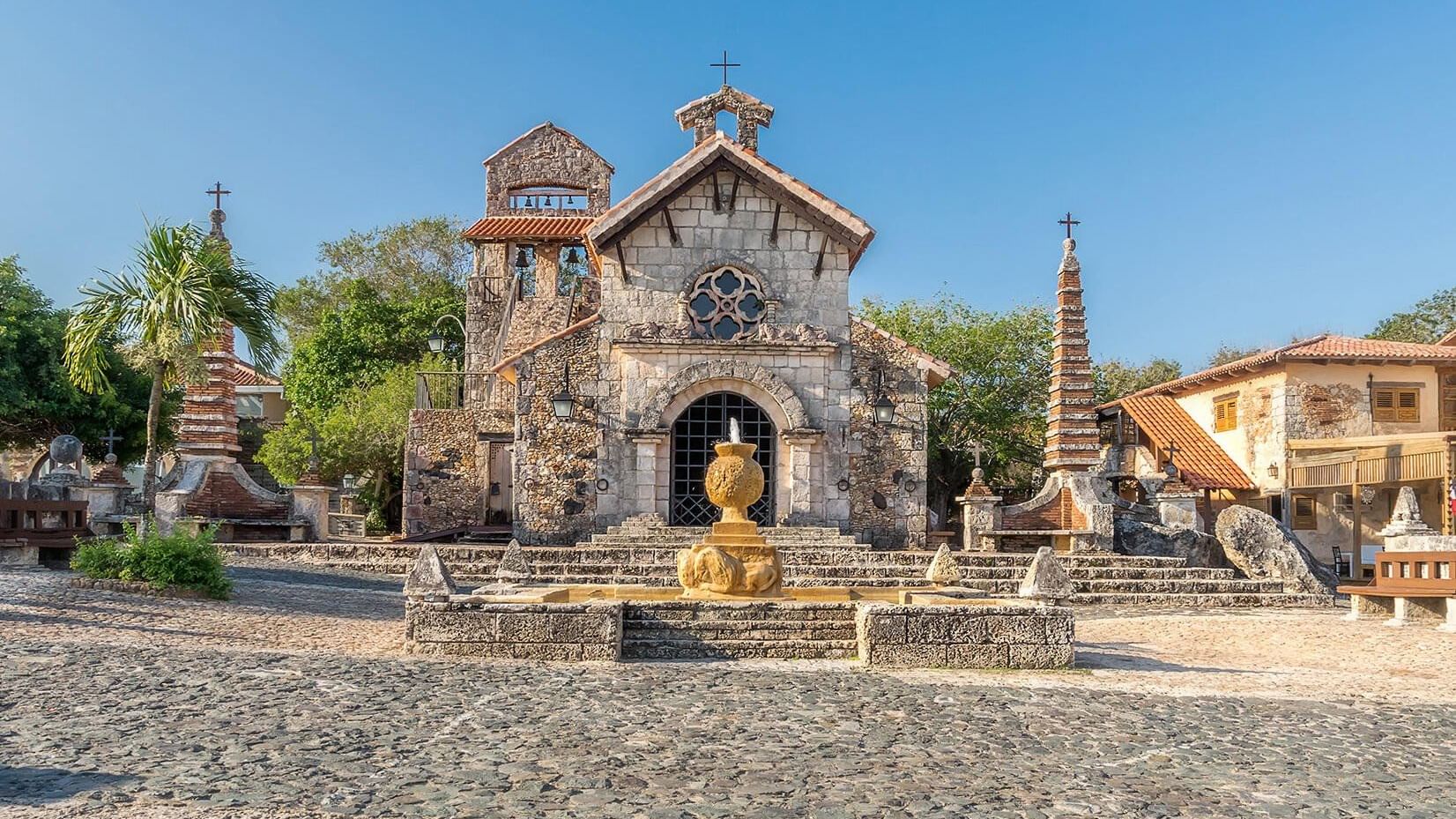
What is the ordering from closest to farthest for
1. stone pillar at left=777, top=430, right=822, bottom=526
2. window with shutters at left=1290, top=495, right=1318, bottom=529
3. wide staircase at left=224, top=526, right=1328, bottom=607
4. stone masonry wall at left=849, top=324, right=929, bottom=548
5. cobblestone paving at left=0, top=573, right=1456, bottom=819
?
cobblestone paving at left=0, top=573, right=1456, bottom=819 → wide staircase at left=224, top=526, right=1328, bottom=607 → stone pillar at left=777, top=430, right=822, bottom=526 → stone masonry wall at left=849, top=324, right=929, bottom=548 → window with shutters at left=1290, top=495, right=1318, bottom=529

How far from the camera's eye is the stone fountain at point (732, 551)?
38.2 feet

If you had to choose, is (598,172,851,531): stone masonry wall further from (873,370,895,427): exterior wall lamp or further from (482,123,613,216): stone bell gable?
(482,123,613,216): stone bell gable

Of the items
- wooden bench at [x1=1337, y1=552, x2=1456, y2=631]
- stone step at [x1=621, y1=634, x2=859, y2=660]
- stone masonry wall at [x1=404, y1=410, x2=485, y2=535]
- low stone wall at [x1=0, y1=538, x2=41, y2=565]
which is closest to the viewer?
stone step at [x1=621, y1=634, x2=859, y2=660]

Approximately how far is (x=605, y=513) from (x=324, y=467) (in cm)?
1640

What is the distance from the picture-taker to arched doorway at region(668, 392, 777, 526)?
19.2 meters

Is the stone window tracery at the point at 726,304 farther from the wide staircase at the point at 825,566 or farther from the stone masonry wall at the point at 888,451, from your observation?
the wide staircase at the point at 825,566

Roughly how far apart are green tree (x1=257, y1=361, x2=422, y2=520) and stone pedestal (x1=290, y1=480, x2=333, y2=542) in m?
11.7

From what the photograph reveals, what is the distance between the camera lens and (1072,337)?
22.3 meters

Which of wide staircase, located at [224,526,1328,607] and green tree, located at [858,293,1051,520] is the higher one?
green tree, located at [858,293,1051,520]

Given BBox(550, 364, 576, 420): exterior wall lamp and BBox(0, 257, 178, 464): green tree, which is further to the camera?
BBox(0, 257, 178, 464): green tree

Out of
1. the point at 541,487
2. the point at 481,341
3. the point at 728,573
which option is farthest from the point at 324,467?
the point at 728,573

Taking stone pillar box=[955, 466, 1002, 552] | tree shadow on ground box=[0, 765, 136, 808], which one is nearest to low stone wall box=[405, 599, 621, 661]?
tree shadow on ground box=[0, 765, 136, 808]

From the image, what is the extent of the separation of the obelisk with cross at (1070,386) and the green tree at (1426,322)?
Answer: 2094 centimetres

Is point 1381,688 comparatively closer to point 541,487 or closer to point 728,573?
point 728,573
